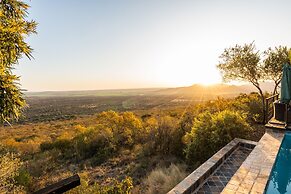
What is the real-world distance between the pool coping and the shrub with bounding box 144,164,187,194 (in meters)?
1.41

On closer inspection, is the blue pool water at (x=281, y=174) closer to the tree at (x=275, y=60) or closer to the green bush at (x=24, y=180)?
the green bush at (x=24, y=180)

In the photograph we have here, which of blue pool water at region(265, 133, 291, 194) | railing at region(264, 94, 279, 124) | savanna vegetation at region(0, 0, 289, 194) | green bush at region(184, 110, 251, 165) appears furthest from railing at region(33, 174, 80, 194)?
railing at region(264, 94, 279, 124)

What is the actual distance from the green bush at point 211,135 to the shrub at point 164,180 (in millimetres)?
913

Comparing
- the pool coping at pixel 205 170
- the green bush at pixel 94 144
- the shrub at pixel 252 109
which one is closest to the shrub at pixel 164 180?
the pool coping at pixel 205 170

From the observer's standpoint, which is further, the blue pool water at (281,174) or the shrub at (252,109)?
the shrub at (252,109)

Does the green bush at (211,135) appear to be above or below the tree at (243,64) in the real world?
below

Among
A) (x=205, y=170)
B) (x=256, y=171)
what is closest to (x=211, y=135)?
(x=205, y=170)

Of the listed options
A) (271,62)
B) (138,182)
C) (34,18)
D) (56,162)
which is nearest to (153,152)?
(138,182)

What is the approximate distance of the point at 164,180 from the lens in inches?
295

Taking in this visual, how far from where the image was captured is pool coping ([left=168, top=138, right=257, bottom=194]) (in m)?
5.22

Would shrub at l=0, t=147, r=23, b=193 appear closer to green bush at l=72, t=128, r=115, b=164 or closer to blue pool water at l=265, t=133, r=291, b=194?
green bush at l=72, t=128, r=115, b=164

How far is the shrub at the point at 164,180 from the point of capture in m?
7.00

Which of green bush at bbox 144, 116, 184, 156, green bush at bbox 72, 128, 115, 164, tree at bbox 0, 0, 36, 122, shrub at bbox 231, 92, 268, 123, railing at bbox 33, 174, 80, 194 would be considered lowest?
green bush at bbox 72, 128, 115, 164

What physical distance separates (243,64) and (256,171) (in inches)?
442
